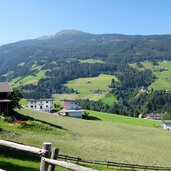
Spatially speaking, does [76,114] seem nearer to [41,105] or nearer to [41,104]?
[41,105]

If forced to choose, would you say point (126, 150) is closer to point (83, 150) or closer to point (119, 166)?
point (83, 150)

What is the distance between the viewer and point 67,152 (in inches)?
2004

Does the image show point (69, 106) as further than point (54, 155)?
Yes

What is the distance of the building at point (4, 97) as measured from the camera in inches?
3022

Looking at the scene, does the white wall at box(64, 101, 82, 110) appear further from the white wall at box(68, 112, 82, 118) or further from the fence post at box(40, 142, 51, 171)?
the fence post at box(40, 142, 51, 171)

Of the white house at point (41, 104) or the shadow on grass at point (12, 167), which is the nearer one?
the shadow on grass at point (12, 167)

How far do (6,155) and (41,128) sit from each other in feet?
133

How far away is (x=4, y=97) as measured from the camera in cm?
8069

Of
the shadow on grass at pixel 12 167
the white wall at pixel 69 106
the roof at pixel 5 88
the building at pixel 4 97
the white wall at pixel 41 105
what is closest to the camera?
the shadow on grass at pixel 12 167

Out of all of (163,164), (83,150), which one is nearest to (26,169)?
(83,150)

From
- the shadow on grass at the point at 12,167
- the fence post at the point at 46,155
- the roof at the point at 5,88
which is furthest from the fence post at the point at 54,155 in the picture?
the roof at the point at 5,88

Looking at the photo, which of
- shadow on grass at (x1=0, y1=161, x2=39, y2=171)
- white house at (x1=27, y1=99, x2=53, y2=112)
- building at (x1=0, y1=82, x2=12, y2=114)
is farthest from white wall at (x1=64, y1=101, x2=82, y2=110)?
shadow on grass at (x1=0, y1=161, x2=39, y2=171)

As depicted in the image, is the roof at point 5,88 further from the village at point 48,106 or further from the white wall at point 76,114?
the white wall at point 76,114

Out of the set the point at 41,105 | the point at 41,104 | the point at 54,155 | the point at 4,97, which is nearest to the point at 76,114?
the point at 41,105
